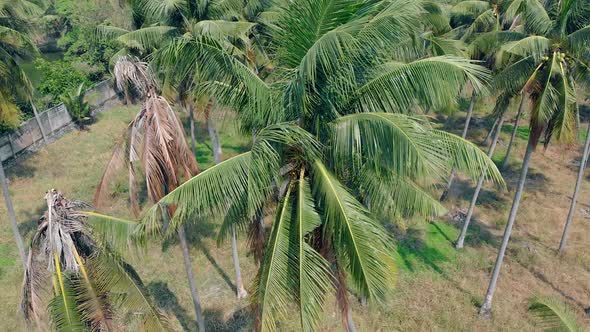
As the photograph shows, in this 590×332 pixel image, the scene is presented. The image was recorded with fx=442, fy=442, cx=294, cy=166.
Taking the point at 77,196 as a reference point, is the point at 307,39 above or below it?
above

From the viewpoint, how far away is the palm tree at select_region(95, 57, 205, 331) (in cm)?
677

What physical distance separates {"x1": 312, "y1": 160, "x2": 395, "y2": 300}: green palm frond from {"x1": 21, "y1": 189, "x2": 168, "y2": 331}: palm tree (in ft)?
10.3

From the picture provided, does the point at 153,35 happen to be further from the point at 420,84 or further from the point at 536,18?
the point at 536,18

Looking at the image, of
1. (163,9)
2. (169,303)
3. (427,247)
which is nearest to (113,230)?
(169,303)

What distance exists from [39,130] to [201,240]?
44.7 ft

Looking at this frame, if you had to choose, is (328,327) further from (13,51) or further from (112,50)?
(112,50)

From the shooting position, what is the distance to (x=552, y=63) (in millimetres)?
10297

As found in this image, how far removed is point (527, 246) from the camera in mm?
16953

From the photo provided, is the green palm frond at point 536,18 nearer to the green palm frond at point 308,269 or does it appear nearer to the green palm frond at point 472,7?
the green palm frond at point 472,7

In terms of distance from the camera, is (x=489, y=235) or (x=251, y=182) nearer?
(x=251, y=182)

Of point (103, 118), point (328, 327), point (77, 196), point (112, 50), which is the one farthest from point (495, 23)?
point (112, 50)

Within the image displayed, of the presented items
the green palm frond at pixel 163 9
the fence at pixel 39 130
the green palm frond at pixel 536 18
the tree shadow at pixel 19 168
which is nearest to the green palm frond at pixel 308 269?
the green palm frond at pixel 536 18

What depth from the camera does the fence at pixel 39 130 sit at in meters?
21.9

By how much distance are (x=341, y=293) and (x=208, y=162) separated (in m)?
17.8
